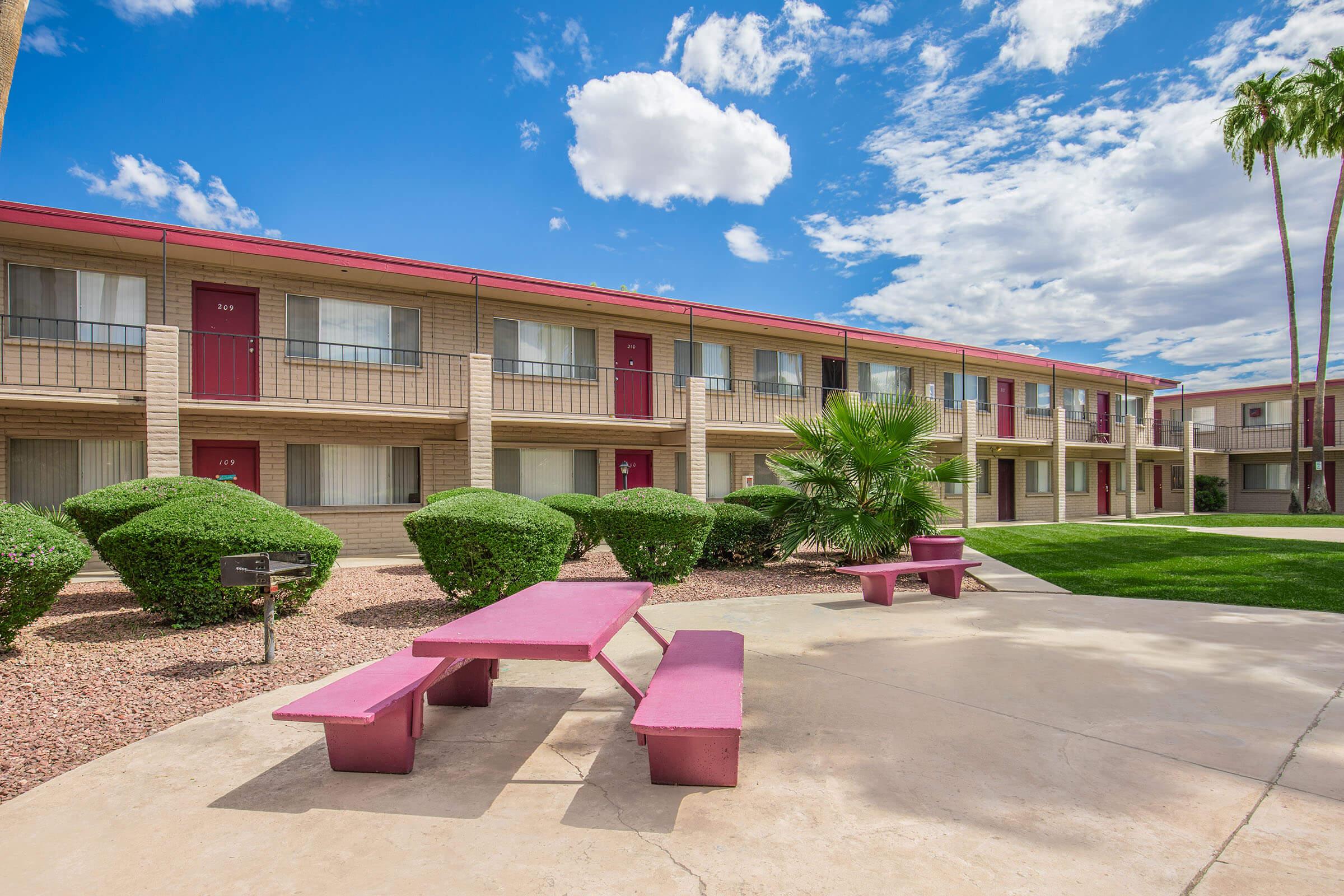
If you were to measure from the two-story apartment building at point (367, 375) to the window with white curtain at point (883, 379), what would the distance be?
0.09 m

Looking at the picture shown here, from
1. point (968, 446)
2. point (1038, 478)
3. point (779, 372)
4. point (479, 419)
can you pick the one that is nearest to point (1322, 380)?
point (1038, 478)

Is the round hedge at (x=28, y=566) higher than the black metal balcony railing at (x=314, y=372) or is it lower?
lower

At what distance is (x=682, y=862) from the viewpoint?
266cm

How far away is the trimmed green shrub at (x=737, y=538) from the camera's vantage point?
34.2ft

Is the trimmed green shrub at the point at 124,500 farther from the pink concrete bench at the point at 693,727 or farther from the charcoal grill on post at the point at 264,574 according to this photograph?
the pink concrete bench at the point at 693,727

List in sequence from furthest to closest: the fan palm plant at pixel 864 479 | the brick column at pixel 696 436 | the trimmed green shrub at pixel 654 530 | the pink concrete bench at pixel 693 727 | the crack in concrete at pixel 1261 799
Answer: the brick column at pixel 696 436 → the fan palm plant at pixel 864 479 → the trimmed green shrub at pixel 654 530 → the pink concrete bench at pixel 693 727 → the crack in concrete at pixel 1261 799

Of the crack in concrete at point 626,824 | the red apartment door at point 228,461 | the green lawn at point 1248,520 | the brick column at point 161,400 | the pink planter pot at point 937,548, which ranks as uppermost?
the brick column at point 161,400

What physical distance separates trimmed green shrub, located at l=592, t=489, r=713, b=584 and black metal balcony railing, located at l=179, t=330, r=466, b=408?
22.2 ft

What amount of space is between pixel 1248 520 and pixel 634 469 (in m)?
19.2

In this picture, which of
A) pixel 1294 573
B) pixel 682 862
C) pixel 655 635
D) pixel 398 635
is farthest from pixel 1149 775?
pixel 1294 573

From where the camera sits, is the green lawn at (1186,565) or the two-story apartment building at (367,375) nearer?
the green lawn at (1186,565)

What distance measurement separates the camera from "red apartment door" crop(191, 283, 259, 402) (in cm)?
1305

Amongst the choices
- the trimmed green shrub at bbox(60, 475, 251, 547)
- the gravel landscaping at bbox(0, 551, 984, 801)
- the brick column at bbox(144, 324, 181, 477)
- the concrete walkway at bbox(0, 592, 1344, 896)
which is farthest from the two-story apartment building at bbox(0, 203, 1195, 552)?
the concrete walkway at bbox(0, 592, 1344, 896)

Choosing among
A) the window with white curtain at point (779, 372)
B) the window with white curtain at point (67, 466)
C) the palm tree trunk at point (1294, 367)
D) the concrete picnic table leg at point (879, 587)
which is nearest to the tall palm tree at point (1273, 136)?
the palm tree trunk at point (1294, 367)
